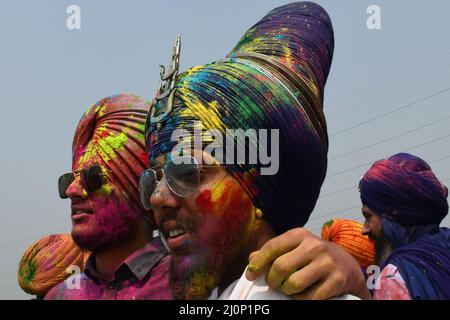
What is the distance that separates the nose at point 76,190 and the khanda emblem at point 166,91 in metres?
1.05

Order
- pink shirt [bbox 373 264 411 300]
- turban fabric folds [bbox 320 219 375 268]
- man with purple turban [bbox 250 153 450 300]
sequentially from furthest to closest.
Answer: turban fabric folds [bbox 320 219 375 268]
man with purple turban [bbox 250 153 450 300]
pink shirt [bbox 373 264 411 300]

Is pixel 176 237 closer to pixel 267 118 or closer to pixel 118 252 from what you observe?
pixel 267 118

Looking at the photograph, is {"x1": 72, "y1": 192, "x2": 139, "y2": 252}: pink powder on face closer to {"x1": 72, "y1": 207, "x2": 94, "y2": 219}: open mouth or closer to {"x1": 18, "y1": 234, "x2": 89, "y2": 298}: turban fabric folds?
{"x1": 72, "y1": 207, "x2": 94, "y2": 219}: open mouth

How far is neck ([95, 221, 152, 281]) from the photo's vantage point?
4.05 m

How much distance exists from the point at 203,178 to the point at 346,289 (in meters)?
0.73

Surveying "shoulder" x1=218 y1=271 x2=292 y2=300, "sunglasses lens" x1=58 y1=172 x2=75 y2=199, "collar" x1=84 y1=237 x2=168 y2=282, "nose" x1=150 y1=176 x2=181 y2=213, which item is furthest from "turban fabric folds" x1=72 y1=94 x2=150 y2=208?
"shoulder" x1=218 y1=271 x2=292 y2=300

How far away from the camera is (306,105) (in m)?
3.04

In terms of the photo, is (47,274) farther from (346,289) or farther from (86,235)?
(346,289)

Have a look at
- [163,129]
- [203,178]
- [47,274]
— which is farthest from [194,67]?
[47,274]

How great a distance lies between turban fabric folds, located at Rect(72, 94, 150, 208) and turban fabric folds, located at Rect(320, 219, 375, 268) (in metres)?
1.85

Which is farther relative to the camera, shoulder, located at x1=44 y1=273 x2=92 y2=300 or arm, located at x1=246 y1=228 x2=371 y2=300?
shoulder, located at x1=44 y1=273 x2=92 y2=300

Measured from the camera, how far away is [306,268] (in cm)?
237

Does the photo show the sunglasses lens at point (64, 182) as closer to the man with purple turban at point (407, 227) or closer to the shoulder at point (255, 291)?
the man with purple turban at point (407, 227)

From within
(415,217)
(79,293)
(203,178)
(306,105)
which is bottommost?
(79,293)
